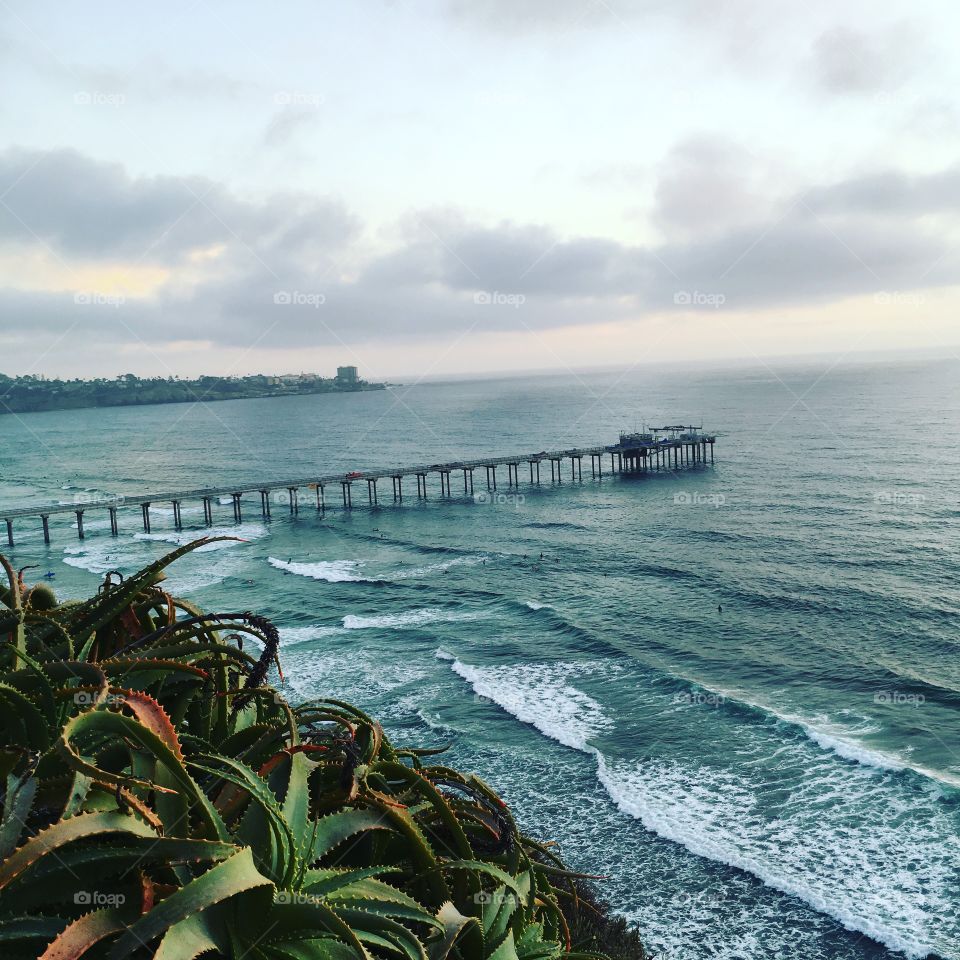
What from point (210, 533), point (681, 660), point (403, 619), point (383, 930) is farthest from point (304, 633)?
point (383, 930)

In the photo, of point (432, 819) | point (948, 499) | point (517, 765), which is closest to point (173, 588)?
point (517, 765)

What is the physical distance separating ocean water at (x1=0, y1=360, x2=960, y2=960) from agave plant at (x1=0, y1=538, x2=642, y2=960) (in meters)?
18.0

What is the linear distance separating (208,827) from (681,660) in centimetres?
3612

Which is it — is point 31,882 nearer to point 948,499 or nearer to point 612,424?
point 948,499

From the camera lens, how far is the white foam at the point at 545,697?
30.2m

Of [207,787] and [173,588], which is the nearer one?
[207,787]

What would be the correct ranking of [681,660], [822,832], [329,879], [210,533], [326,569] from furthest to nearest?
[210,533]
[326,569]
[681,660]
[822,832]
[329,879]

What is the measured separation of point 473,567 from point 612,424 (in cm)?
11512

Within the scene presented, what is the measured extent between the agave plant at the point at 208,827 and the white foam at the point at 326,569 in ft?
164

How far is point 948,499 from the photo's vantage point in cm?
6912

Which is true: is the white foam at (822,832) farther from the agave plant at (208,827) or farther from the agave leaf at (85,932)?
the agave leaf at (85,932)

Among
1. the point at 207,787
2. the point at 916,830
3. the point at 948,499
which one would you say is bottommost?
the point at 916,830

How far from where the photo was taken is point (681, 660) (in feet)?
123

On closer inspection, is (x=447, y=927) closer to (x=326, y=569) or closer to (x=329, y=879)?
(x=329, y=879)
